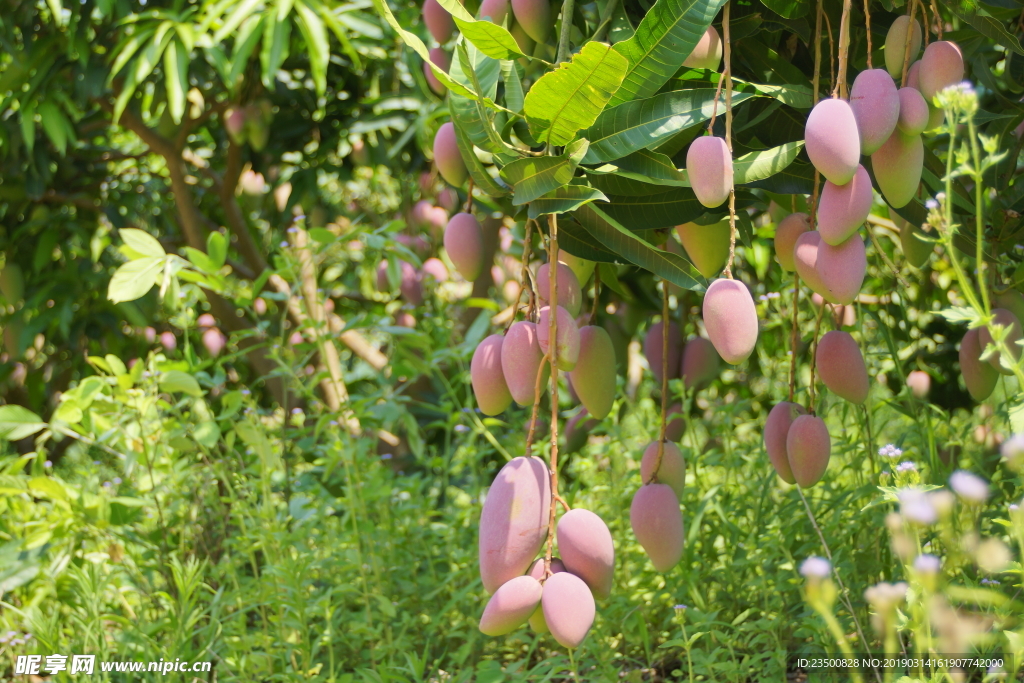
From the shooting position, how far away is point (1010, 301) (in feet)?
2.31

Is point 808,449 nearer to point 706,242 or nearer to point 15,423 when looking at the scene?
point 706,242

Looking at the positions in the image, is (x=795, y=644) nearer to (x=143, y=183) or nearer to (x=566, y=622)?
(x=566, y=622)

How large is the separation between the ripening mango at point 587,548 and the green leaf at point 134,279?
842mm

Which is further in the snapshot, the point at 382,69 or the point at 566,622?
the point at 382,69

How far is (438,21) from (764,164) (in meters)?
0.34

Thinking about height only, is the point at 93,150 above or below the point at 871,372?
above

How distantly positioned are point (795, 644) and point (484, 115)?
75cm

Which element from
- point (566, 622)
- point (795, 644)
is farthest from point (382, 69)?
point (566, 622)

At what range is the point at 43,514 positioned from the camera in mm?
1359

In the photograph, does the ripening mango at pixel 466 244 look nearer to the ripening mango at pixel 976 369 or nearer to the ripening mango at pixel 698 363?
the ripening mango at pixel 976 369

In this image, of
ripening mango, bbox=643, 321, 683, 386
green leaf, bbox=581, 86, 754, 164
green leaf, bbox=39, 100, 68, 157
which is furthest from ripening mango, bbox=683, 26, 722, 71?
green leaf, bbox=39, 100, 68, 157

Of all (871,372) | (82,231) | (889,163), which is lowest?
(871,372)

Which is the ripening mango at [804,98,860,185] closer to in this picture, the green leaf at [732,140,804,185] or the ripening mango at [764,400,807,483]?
the green leaf at [732,140,804,185]

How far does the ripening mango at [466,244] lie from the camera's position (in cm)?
66
